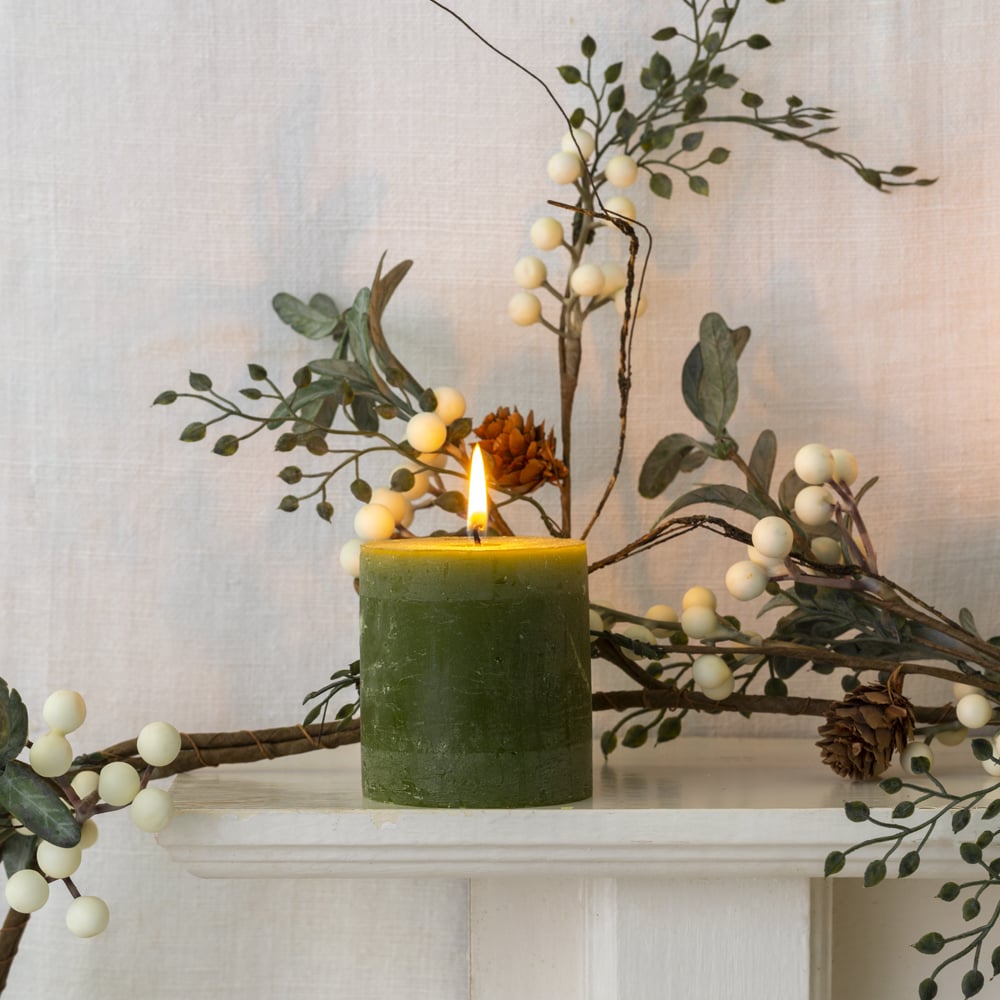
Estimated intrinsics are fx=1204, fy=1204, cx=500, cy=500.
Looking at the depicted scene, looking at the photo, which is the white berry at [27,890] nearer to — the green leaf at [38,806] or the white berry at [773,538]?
the green leaf at [38,806]

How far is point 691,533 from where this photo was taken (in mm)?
627

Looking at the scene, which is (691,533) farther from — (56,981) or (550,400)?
(56,981)

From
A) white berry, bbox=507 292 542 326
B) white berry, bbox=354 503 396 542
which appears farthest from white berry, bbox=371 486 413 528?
white berry, bbox=507 292 542 326

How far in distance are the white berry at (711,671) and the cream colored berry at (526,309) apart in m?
0.18

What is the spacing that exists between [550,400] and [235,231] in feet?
0.60

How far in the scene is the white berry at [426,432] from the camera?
0.51 m

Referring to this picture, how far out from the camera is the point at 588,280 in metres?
0.56

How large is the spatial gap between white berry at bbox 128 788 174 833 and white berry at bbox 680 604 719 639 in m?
0.23

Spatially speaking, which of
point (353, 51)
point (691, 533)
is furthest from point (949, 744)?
point (353, 51)

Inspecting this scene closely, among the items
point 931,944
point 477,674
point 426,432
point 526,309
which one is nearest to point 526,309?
point 526,309

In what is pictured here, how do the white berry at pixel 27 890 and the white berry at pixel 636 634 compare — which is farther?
the white berry at pixel 636 634

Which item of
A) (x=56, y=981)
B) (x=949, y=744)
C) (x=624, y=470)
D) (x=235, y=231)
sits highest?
(x=235, y=231)

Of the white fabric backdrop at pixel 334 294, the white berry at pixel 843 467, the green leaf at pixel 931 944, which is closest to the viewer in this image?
the green leaf at pixel 931 944

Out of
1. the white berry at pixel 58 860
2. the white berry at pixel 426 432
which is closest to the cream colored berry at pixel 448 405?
the white berry at pixel 426 432
